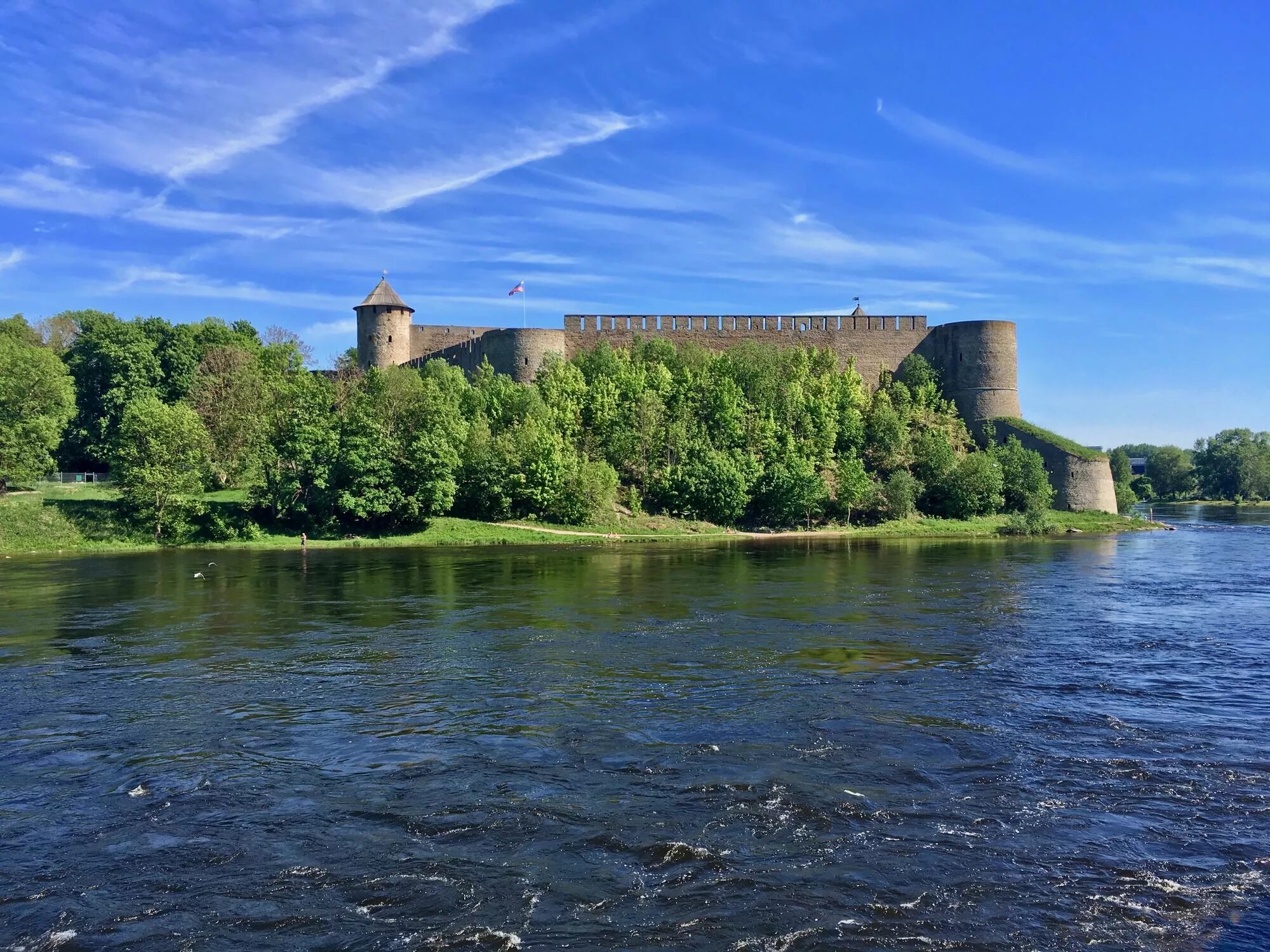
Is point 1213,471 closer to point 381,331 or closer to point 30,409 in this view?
point 381,331

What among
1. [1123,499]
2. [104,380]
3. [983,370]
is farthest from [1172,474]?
[104,380]

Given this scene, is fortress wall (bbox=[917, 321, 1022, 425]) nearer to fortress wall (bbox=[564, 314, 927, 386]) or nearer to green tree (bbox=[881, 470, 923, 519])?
fortress wall (bbox=[564, 314, 927, 386])

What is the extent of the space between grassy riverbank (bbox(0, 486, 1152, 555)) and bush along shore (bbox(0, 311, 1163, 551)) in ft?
0.45

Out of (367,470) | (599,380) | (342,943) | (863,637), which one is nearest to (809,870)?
(342,943)

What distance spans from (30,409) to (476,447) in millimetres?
18914

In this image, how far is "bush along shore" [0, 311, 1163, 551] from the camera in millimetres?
38812

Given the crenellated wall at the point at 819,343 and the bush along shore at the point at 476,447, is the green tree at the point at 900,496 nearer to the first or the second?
the bush along shore at the point at 476,447

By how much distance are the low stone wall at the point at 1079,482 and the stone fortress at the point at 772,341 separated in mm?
199

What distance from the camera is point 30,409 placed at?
133 ft

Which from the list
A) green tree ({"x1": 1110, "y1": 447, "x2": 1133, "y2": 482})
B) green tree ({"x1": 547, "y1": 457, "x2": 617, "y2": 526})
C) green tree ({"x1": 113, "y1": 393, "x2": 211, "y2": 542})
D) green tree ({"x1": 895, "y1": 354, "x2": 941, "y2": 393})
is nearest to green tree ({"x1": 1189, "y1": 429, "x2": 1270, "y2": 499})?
green tree ({"x1": 1110, "y1": 447, "x2": 1133, "y2": 482})

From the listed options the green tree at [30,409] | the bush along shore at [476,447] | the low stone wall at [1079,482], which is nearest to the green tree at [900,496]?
the bush along shore at [476,447]

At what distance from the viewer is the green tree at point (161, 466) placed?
3709cm

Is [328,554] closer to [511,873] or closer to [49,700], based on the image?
[49,700]

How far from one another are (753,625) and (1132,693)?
22.2 feet
